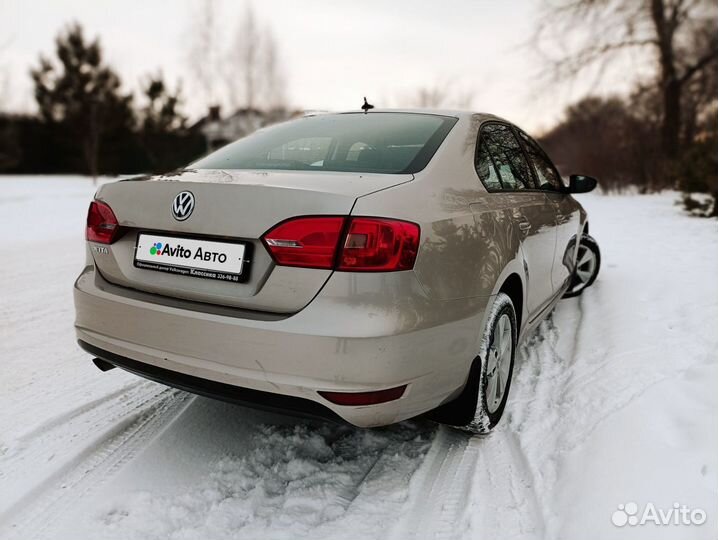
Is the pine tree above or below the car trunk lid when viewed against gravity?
above

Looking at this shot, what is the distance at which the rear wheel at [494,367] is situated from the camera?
93.6 inches

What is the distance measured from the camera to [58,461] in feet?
7.48

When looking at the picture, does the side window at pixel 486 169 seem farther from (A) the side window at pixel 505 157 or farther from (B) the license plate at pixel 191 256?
(B) the license plate at pixel 191 256

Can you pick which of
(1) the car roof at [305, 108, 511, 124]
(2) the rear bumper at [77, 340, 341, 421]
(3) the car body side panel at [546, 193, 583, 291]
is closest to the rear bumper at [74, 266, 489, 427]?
(2) the rear bumper at [77, 340, 341, 421]

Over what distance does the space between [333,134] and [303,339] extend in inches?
52.5

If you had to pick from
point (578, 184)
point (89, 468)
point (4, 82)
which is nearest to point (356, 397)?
point (89, 468)

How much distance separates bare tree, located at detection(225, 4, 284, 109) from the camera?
33625mm

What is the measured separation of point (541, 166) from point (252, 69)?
33.4m

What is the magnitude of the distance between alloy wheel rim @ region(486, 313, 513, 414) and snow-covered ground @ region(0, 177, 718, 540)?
0.58 ft

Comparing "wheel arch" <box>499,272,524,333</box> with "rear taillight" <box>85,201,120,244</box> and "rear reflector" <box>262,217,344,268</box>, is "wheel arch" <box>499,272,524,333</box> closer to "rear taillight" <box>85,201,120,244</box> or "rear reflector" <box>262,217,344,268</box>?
"rear reflector" <box>262,217,344,268</box>

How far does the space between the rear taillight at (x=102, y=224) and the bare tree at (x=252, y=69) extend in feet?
110

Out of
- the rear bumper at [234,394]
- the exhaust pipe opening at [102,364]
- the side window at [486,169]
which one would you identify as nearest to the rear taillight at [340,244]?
the rear bumper at [234,394]

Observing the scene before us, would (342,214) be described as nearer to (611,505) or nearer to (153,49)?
(611,505)

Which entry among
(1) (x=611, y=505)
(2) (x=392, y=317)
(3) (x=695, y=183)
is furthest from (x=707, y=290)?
(3) (x=695, y=183)
